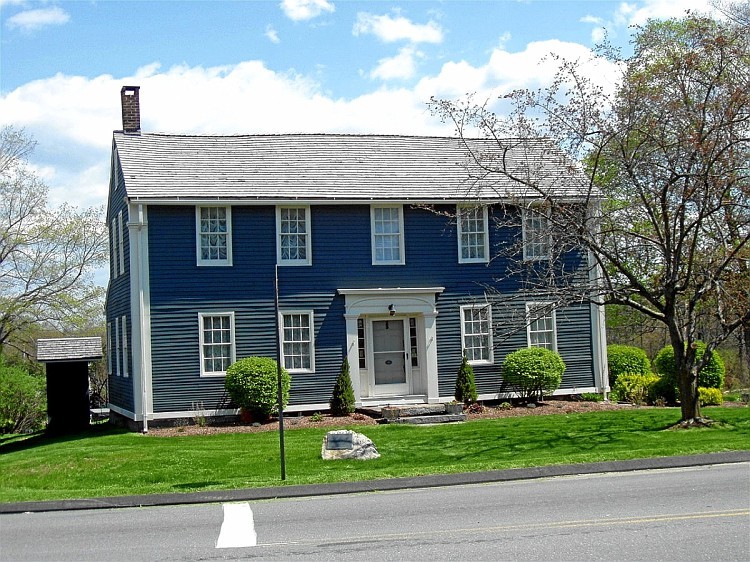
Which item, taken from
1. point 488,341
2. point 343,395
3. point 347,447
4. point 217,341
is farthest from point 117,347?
point 347,447

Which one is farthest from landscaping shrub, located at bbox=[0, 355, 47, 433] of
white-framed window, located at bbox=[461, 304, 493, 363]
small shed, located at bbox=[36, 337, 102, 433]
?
white-framed window, located at bbox=[461, 304, 493, 363]

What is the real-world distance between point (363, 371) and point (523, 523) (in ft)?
50.6

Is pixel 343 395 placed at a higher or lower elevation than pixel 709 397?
higher

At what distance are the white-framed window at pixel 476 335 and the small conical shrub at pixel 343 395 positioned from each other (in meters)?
3.48

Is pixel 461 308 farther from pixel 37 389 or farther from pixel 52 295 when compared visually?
pixel 52 295

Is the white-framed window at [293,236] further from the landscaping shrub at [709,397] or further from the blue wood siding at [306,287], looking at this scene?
the landscaping shrub at [709,397]

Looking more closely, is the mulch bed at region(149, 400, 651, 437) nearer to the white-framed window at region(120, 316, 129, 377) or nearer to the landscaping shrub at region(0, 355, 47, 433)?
the white-framed window at region(120, 316, 129, 377)

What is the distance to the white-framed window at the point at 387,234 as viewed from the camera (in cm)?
2505

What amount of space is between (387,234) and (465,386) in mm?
4659

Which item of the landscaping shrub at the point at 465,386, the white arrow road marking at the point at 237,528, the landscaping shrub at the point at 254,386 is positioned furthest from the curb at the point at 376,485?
the landscaping shrub at the point at 465,386

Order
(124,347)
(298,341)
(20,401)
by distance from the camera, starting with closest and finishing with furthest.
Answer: (298,341), (124,347), (20,401)

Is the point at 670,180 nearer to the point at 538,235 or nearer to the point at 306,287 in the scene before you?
the point at 538,235

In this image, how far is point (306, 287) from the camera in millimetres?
24422

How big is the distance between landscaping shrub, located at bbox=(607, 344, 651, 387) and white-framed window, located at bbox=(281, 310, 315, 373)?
32.0 feet
